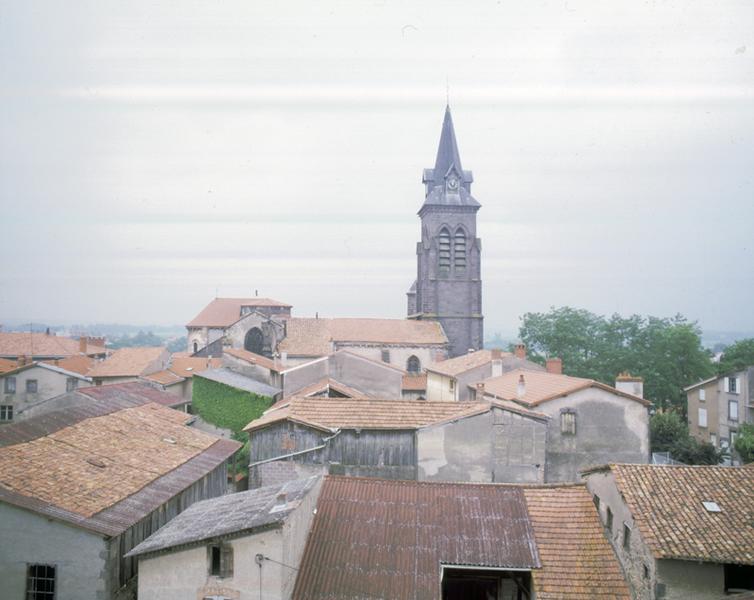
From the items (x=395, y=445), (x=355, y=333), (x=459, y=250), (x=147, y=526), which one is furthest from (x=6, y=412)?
(x=459, y=250)

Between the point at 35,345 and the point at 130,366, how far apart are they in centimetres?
2545

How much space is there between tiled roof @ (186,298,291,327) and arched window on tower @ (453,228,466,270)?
783 inches

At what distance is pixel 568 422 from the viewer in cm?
2589

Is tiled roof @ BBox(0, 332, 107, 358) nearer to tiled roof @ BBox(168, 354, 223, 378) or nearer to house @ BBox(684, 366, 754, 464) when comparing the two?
tiled roof @ BBox(168, 354, 223, 378)

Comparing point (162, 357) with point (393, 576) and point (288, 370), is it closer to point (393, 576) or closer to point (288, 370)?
point (288, 370)

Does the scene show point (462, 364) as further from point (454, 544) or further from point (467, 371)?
point (454, 544)

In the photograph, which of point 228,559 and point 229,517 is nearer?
point 228,559

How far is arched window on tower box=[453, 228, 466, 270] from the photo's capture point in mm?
56344

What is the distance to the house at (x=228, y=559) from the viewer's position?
43.1ft

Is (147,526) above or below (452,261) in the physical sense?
below

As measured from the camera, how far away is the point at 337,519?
16.3m

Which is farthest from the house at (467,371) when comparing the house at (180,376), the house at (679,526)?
the house at (679,526)

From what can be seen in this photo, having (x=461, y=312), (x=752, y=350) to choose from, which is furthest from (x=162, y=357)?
(x=752, y=350)

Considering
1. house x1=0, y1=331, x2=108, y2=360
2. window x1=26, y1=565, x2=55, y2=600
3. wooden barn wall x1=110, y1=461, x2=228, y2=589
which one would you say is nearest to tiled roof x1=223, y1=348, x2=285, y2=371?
wooden barn wall x1=110, y1=461, x2=228, y2=589
